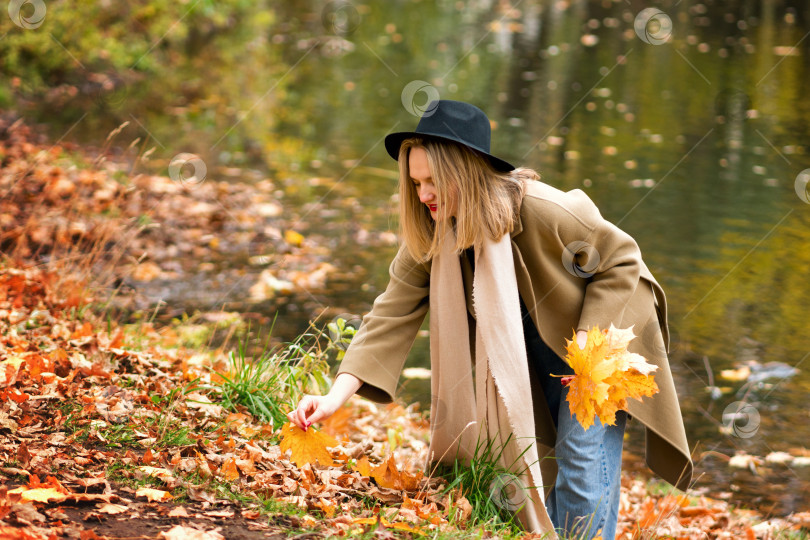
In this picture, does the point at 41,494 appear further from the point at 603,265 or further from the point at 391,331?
the point at 603,265

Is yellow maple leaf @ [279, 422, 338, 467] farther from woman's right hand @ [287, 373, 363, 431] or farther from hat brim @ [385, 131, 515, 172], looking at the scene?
hat brim @ [385, 131, 515, 172]

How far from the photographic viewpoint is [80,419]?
3.00 metres

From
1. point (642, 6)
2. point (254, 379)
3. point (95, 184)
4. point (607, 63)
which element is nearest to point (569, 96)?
point (607, 63)

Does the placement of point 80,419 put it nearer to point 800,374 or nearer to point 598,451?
point 598,451

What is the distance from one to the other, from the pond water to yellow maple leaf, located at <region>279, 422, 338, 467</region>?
194 cm

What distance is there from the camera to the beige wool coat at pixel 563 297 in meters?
2.85

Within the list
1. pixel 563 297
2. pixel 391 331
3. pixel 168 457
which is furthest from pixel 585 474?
pixel 168 457

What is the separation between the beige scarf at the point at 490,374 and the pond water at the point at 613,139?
4.97 feet

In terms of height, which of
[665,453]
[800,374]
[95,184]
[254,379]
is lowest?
[800,374]

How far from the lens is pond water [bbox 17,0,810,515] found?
492 centimetres

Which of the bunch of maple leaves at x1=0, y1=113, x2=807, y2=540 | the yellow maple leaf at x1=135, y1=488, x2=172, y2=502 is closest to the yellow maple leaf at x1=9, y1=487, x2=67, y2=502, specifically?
the bunch of maple leaves at x1=0, y1=113, x2=807, y2=540

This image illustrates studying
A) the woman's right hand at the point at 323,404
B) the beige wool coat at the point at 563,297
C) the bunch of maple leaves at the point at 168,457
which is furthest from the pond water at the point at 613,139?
the woman's right hand at the point at 323,404

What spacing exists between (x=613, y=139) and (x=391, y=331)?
6720 millimetres

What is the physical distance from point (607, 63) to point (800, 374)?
351 inches
